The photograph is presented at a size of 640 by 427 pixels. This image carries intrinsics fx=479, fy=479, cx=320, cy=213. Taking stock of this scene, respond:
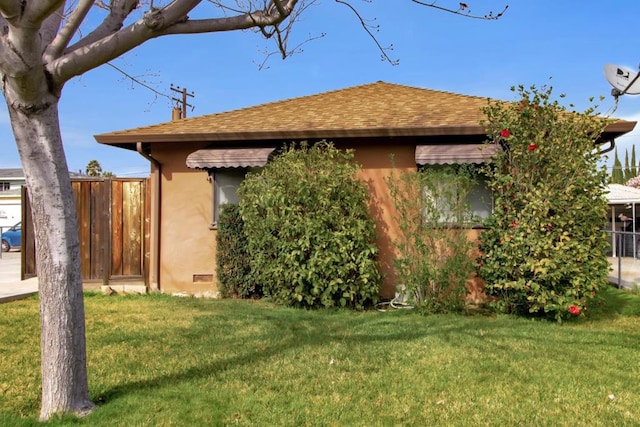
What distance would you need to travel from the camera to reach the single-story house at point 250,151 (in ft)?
27.7

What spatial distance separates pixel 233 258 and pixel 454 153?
4.35m

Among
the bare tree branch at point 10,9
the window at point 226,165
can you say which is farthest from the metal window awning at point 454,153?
the bare tree branch at point 10,9

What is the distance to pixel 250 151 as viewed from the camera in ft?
28.7

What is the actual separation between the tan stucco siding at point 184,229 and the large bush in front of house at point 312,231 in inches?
62.1

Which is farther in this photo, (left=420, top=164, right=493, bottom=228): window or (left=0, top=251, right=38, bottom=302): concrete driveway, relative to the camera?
(left=0, top=251, right=38, bottom=302): concrete driveway

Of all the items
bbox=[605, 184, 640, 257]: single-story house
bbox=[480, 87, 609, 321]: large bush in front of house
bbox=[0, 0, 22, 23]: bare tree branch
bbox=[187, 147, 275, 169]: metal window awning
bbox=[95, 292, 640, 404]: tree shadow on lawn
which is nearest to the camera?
bbox=[0, 0, 22, 23]: bare tree branch

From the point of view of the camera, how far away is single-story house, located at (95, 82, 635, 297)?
8.43 meters

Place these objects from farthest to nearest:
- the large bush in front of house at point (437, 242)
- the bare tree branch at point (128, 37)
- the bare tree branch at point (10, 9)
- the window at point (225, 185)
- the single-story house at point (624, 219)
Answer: the single-story house at point (624, 219), the window at point (225, 185), the large bush in front of house at point (437, 242), the bare tree branch at point (128, 37), the bare tree branch at point (10, 9)

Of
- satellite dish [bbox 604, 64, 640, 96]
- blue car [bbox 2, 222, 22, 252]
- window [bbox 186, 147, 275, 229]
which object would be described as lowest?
blue car [bbox 2, 222, 22, 252]

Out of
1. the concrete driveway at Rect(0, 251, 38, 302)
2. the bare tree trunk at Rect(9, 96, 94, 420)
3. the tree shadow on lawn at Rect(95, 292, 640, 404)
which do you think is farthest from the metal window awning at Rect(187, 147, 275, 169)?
the bare tree trunk at Rect(9, 96, 94, 420)

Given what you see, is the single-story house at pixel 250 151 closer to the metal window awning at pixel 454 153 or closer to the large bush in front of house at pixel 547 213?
the metal window awning at pixel 454 153

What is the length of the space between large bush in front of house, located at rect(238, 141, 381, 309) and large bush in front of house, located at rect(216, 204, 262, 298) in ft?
2.17

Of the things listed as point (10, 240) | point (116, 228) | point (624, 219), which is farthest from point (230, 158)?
point (10, 240)

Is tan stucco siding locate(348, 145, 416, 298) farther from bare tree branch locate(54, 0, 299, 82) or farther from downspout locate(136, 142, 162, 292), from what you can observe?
bare tree branch locate(54, 0, 299, 82)
